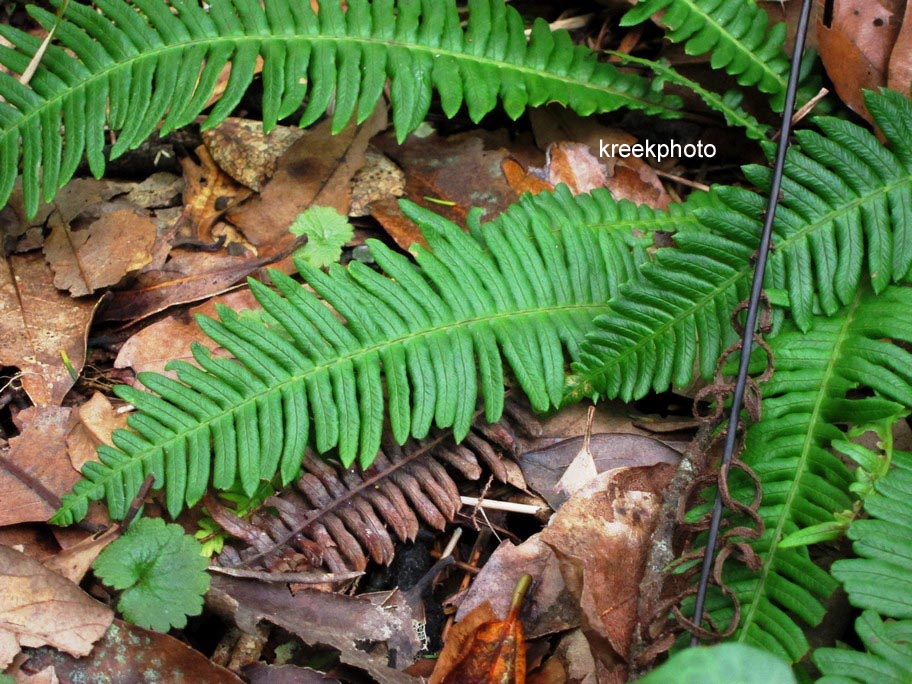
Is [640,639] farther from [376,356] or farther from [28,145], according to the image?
[28,145]

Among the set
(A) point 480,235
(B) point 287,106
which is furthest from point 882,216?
(B) point 287,106

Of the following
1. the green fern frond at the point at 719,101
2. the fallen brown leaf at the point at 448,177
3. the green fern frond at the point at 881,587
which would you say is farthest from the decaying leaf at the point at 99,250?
the green fern frond at the point at 881,587

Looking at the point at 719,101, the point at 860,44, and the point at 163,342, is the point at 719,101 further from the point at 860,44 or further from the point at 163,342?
the point at 163,342

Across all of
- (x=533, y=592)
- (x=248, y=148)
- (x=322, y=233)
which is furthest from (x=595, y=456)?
(x=248, y=148)

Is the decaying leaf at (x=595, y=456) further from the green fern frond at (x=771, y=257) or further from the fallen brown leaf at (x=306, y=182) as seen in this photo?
the fallen brown leaf at (x=306, y=182)

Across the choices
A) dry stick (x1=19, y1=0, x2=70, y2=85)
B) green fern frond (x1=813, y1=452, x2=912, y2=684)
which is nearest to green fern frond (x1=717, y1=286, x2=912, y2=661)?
green fern frond (x1=813, y1=452, x2=912, y2=684)

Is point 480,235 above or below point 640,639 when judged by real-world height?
above

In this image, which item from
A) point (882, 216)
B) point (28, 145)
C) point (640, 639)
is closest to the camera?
A: point (640, 639)
